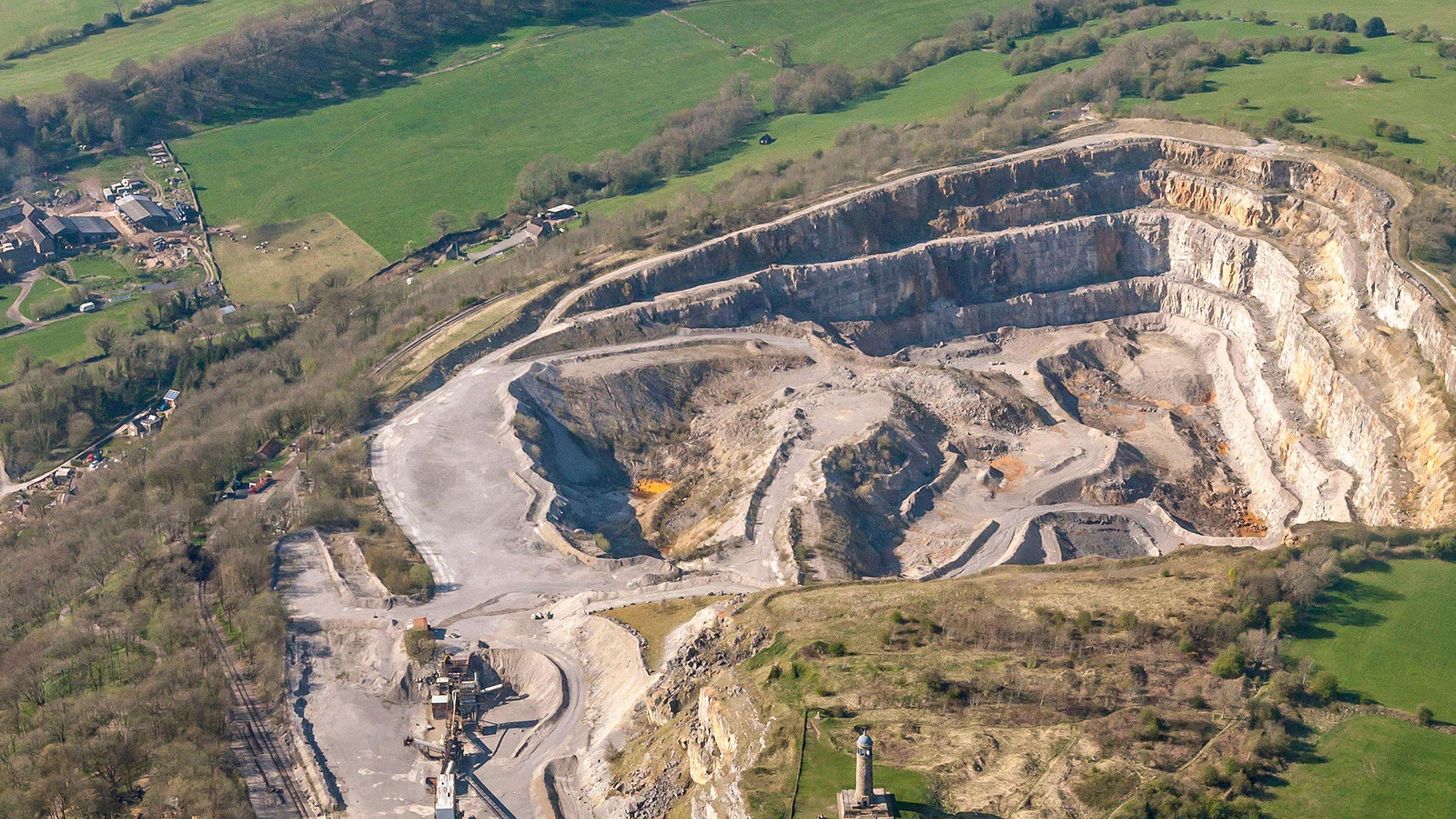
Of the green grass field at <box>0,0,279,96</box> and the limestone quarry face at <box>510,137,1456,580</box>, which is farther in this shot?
the green grass field at <box>0,0,279,96</box>

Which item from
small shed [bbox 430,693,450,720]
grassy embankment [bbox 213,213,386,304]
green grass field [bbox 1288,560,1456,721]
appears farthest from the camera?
grassy embankment [bbox 213,213,386,304]

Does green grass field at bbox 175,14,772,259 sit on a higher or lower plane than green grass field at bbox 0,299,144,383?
higher

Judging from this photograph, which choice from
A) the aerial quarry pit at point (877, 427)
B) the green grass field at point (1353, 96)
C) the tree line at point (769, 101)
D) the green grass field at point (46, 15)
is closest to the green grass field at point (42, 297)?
the tree line at point (769, 101)

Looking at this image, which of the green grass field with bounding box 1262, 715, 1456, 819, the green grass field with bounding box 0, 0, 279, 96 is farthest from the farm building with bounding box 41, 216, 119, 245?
the green grass field with bounding box 1262, 715, 1456, 819

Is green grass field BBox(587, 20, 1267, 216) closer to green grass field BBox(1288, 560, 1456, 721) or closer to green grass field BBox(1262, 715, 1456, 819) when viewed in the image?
green grass field BBox(1288, 560, 1456, 721)

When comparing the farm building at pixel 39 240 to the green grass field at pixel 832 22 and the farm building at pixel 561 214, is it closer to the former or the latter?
the farm building at pixel 561 214

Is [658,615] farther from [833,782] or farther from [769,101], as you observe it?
[769,101]

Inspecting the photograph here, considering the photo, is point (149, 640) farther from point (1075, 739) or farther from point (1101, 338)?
point (1101, 338)
